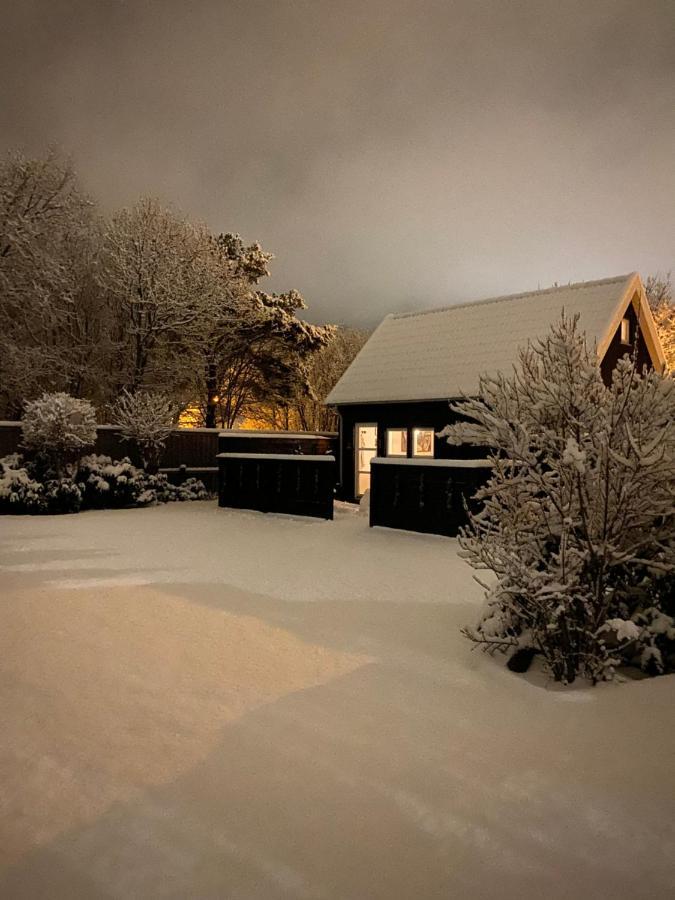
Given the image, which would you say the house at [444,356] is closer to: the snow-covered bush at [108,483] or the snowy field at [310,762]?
the snow-covered bush at [108,483]

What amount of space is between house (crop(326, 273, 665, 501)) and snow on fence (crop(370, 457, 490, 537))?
3.26 metres

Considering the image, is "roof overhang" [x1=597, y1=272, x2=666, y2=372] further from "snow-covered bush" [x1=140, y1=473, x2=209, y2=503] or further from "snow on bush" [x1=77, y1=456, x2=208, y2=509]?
"snow on bush" [x1=77, y1=456, x2=208, y2=509]

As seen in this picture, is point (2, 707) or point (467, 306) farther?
point (467, 306)

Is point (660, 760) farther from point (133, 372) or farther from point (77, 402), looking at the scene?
point (133, 372)

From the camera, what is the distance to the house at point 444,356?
Answer: 669 inches

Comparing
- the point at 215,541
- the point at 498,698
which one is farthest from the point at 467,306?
the point at 498,698

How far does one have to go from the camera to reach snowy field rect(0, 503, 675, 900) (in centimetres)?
247

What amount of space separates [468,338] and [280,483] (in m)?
7.69

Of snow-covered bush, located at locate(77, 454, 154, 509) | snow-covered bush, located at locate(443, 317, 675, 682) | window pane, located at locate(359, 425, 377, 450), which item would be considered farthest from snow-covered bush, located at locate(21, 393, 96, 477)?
snow-covered bush, located at locate(443, 317, 675, 682)

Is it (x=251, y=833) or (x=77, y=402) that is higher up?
(x=77, y=402)

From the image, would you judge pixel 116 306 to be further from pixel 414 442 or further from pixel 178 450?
pixel 414 442

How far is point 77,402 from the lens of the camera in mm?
16469

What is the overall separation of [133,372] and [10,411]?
203 inches

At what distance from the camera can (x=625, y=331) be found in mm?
17750
